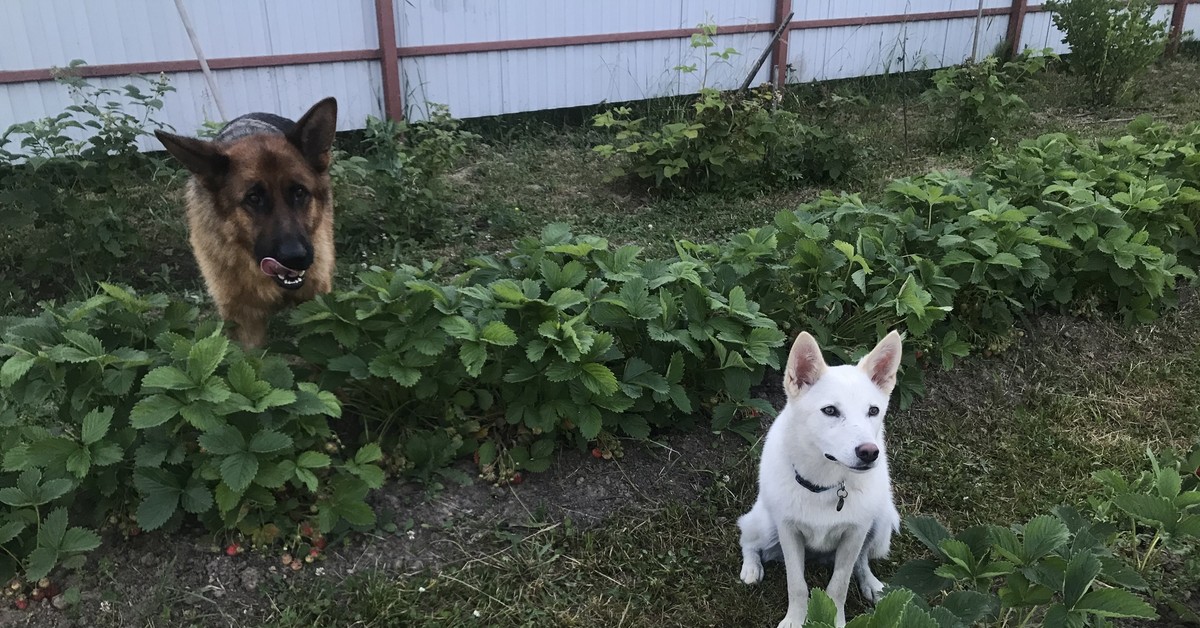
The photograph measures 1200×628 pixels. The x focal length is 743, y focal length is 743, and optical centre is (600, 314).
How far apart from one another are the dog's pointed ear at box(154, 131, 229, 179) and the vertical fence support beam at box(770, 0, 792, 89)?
21.9 feet

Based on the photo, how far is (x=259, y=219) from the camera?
3.29 meters

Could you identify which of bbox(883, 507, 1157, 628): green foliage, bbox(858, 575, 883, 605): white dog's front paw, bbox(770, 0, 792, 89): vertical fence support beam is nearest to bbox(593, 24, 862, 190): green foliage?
bbox(770, 0, 792, 89): vertical fence support beam

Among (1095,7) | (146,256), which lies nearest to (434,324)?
(146,256)

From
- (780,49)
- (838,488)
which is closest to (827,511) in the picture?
(838,488)

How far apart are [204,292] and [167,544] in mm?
2424

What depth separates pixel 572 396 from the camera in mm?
2832

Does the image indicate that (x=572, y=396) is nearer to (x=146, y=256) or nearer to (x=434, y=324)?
(x=434, y=324)

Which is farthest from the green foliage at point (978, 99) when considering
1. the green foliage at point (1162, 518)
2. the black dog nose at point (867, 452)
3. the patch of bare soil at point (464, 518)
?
the black dog nose at point (867, 452)

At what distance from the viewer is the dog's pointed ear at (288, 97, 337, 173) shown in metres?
3.47

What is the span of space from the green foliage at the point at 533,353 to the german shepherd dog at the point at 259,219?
596 mm

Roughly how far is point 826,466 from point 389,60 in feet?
20.2

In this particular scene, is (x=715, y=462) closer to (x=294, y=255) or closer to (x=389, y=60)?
(x=294, y=255)

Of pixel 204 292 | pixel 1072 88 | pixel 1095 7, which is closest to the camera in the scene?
pixel 204 292

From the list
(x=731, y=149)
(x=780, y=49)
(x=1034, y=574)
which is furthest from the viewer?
(x=780, y=49)
